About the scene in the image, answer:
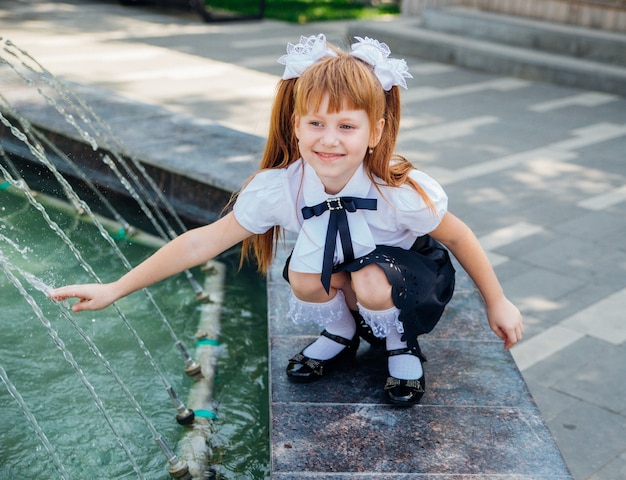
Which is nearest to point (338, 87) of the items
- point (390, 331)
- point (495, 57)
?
point (390, 331)

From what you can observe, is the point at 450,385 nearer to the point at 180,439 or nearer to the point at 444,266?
the point at 444,266

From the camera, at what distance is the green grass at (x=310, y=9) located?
42.3 ft

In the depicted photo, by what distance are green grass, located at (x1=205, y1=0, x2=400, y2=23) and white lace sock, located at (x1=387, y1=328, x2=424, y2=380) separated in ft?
34.7

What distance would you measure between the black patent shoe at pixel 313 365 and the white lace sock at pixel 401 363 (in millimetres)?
166

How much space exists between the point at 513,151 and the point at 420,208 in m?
4.39

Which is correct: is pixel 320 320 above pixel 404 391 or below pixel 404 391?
above

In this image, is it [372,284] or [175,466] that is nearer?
[372,284]

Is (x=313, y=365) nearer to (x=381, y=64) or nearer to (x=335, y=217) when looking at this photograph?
(x=335, y=217)

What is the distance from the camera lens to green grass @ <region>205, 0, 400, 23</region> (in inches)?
508

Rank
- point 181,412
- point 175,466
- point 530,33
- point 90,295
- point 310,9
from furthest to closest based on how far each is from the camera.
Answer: point 310,9 → point 530,33 → point 181,412 → point 175,466 → point 90,295

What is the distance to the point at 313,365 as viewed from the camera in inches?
105

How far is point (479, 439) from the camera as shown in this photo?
2.37 meters

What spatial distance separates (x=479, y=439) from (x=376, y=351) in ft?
1.94

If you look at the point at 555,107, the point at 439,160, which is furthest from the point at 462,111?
the point at 439,160
